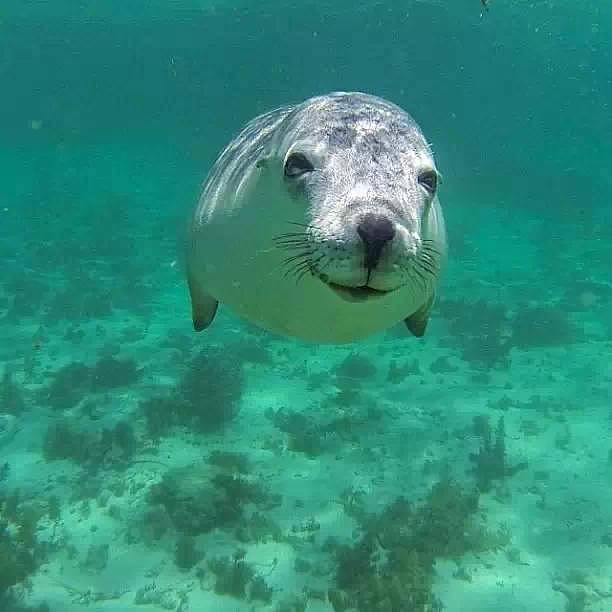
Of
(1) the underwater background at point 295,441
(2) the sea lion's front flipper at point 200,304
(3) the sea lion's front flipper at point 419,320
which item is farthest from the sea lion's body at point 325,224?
(1) the underwater background at point 295,441

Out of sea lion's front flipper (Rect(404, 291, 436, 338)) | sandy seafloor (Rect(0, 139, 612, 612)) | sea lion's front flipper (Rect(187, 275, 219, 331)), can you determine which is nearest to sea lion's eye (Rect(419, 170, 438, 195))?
sea lion's front flipper (Rect(404, 291, 436, 338))

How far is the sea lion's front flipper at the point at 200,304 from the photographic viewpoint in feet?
14.8

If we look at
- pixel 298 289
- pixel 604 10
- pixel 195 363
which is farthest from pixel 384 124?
pixel 604 10

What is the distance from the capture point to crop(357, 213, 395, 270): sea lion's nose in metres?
2.21

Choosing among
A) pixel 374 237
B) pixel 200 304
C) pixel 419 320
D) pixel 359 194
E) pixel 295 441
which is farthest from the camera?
pixel 295 441

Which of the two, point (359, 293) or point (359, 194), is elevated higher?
point (359, 194)

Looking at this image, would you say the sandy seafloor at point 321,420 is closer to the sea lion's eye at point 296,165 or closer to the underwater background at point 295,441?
the underwater background at point 295,441

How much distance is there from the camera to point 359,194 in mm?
2461

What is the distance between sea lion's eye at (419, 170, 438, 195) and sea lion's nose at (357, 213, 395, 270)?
627 mm

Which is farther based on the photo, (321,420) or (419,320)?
(321,420)

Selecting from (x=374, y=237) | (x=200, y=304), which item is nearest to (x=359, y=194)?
(x=374, y=237)

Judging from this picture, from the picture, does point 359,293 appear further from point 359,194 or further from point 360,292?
point 359,194

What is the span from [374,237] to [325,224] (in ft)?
0.87

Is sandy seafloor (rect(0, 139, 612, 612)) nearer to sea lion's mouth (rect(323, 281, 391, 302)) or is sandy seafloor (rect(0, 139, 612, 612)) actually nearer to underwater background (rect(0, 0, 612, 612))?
underwater background (rect(0, 0, 612, 612))
